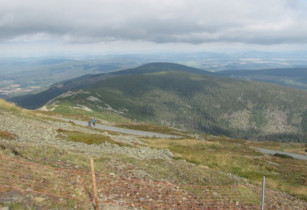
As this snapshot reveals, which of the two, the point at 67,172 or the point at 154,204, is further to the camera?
the point at 67,172

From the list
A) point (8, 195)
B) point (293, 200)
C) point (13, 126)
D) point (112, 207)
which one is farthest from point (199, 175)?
point (13, 126)

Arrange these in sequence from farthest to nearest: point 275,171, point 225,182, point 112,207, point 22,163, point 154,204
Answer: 1. point 275,171
2. point 225,182
3. point 22,163
4. point 154,204
5. point 112,207

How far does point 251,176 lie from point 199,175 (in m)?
10.4

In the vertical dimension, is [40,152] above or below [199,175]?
above

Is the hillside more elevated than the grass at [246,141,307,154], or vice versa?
the hillside

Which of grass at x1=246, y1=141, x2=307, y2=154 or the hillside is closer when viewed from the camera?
the hillside

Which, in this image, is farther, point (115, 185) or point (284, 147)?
point (284, 147)

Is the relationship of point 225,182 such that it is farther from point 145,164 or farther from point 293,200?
point 145,164

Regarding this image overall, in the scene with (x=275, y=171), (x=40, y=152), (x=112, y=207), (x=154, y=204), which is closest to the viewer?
(x=112, y=207)

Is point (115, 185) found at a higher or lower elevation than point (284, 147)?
higher

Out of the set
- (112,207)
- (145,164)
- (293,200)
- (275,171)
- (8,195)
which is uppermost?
(8,195)

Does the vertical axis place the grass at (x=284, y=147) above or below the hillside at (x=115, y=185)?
below

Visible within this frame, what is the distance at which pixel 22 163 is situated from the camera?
17.7 m

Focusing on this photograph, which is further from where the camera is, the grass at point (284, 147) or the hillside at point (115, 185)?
the grass at point (284, 147)
